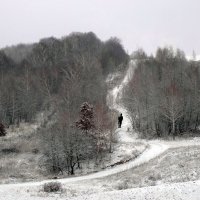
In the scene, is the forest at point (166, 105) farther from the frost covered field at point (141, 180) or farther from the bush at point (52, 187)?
the bush at point (52, 187)

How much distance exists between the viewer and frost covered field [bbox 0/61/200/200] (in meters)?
26.1

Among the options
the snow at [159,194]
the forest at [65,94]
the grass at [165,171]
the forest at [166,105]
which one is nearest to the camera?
the snow at [159,194]

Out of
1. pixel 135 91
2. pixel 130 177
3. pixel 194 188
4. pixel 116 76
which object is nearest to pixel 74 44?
pixel 116 76

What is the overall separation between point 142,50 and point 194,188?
120 metres

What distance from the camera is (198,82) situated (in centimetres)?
6781

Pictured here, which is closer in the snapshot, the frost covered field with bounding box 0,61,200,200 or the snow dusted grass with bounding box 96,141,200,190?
the frost covered field with bounding box 0,61,200,200

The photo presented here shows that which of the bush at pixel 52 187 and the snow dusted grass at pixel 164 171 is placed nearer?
the bush at pixel 52 187

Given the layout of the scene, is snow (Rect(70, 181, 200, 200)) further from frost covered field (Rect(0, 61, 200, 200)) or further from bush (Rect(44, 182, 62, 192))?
bush (Rect(44, 182, 62, 192))

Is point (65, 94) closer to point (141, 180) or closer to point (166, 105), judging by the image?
point (166, 105)

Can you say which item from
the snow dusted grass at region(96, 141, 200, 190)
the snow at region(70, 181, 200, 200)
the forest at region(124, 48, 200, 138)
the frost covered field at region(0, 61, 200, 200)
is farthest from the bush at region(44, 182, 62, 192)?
the forest at region(124, 48, 200, 138)

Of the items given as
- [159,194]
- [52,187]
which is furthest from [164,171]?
[52,187]

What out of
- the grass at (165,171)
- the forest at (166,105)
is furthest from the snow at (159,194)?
the forest at (166,105)

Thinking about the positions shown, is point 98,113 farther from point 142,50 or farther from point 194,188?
point 142,50

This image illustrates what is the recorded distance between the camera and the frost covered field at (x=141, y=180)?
26.1 metres
